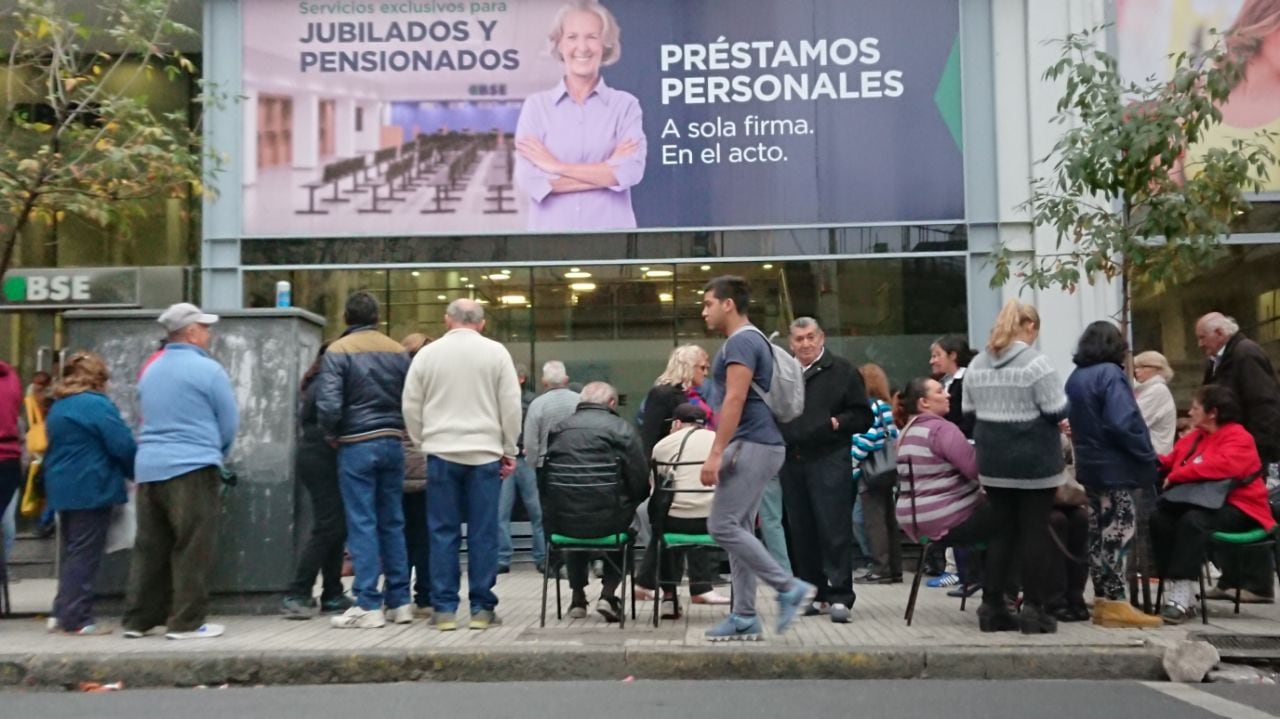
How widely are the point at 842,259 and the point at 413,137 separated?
15.7 ft

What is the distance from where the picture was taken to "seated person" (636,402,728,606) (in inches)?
350

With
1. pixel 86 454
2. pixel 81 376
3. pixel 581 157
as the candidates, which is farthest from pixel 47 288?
pixel 86 454

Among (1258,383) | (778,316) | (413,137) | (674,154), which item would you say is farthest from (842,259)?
(1258,383)

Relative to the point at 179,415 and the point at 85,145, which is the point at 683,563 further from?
the point at 85,145

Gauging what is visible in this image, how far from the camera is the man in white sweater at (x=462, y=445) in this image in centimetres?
862

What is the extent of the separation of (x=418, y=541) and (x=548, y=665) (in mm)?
2267

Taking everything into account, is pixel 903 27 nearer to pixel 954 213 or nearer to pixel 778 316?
pixel 954 213

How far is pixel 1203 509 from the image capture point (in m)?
9.03

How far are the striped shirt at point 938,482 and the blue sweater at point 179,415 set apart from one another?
424 cm

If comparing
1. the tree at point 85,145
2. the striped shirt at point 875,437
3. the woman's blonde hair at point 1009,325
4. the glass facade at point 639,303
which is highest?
the tree at point 85,145

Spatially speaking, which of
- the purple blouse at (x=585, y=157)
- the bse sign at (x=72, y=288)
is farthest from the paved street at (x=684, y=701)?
the bse sign at (x=72, y=288)

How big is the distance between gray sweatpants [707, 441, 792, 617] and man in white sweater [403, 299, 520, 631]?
5.17ft

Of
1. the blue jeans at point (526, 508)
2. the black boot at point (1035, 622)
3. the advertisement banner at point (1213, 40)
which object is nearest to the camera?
the black boot at point (1035, 622)

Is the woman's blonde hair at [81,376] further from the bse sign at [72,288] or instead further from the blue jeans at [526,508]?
the bse sign at [72,288]
